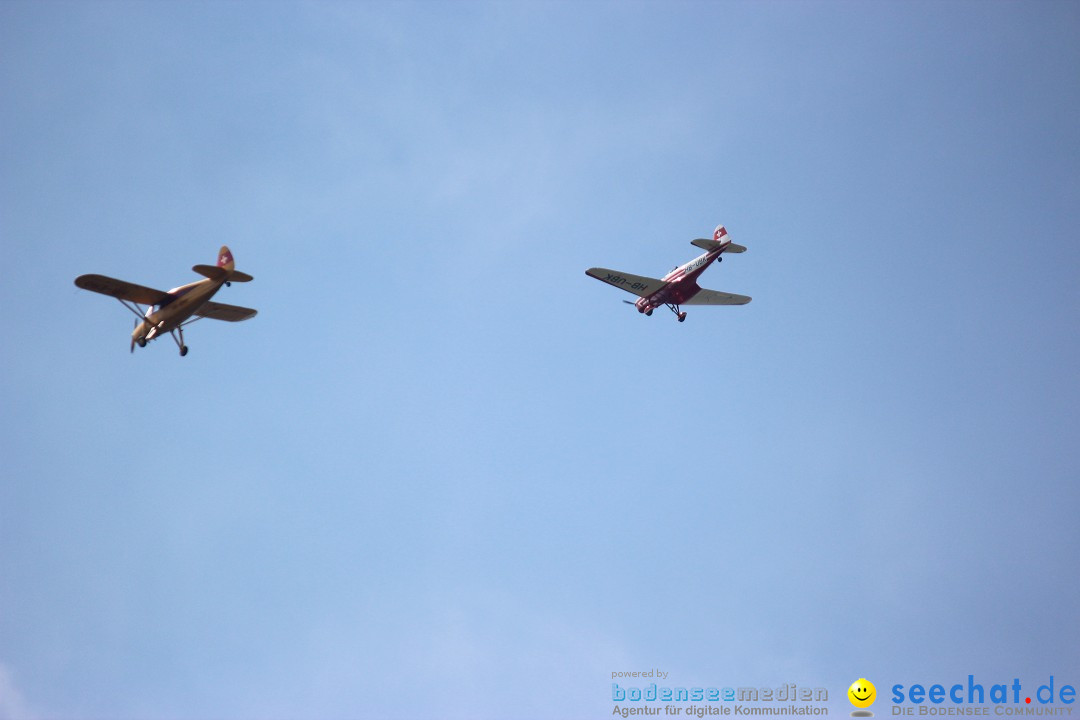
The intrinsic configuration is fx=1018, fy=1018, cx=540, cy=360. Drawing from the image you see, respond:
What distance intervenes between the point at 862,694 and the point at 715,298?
1020 inches

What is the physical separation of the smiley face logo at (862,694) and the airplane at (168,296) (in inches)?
1548

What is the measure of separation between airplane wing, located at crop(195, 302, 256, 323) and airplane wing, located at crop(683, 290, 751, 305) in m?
27.9

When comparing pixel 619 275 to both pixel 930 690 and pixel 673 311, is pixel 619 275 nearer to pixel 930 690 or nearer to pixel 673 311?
pixel 673 311

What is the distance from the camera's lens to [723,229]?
60719 millimetres

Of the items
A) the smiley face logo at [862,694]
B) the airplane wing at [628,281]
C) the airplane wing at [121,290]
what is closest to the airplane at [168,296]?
the airplane wing at [121,290]

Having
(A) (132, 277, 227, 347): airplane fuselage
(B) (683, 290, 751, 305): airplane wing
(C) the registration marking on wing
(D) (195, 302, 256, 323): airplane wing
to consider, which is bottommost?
(A) (132, 277, 227, 347): airplane fuselage

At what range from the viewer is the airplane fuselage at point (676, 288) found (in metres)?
62.4

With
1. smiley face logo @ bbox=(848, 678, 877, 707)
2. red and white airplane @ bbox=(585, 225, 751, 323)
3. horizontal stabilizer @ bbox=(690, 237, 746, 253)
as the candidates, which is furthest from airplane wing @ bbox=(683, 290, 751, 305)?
smiley face logo @ bbox=(848, 678, 877, 707)

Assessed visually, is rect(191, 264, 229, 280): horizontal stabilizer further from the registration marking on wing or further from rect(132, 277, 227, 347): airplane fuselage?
the registration marking on wing

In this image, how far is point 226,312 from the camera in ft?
199

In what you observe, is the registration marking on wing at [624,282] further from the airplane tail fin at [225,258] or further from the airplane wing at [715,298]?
the airplane tail fin at [225,258]

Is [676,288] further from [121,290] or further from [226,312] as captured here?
[121,290]

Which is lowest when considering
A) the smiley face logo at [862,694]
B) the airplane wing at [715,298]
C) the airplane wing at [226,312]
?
the smiley face logo at [862,694]

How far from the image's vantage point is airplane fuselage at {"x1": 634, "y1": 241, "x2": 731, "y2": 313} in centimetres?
6241
